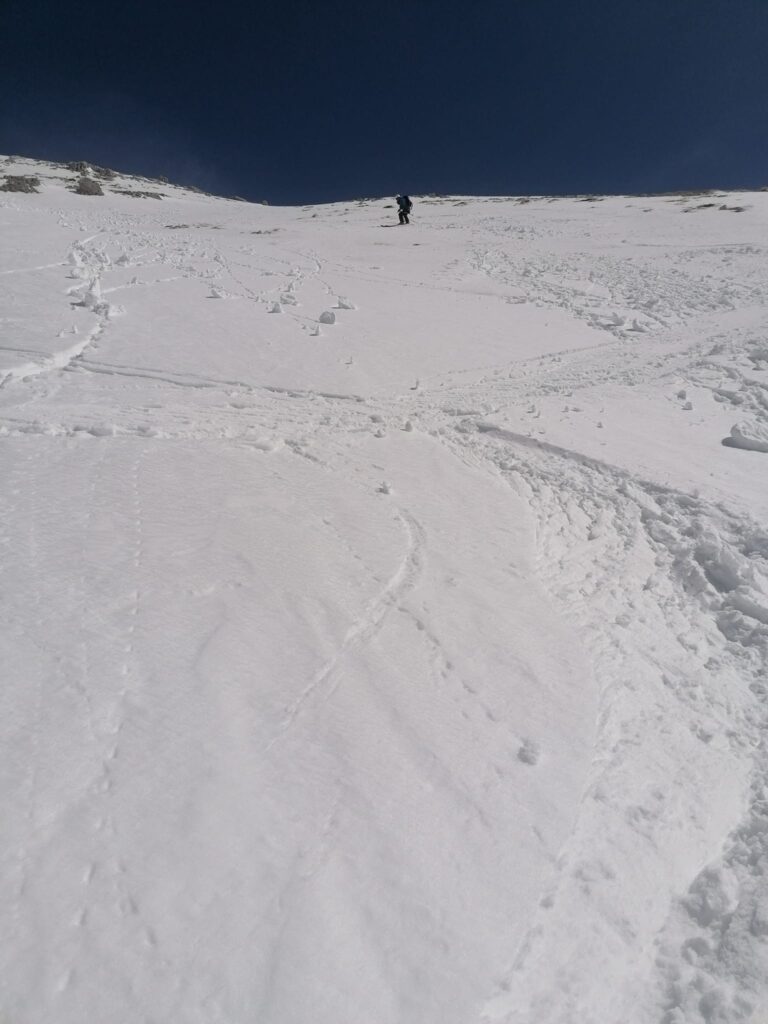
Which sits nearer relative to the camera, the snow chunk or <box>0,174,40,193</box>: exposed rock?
the snow chunk

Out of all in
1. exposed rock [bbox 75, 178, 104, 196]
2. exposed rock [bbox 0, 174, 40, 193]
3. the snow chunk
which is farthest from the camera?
exposed rock [bbox 75, 178, 104, 196]

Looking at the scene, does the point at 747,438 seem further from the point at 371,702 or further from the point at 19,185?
the point at 19,185

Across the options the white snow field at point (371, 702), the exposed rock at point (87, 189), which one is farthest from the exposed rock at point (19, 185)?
the white snow field at point (371, 702)

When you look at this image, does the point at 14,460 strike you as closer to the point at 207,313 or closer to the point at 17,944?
the point at 17,944

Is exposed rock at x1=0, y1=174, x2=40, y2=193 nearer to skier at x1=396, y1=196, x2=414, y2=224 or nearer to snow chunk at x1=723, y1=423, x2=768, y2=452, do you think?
skier at x1=396, y1=196, x2=414, y2=224

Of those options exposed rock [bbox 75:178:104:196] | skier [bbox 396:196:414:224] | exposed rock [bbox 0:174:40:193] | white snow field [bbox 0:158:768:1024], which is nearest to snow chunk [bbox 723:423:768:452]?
white snow field [bbox 0:158:768:1024]

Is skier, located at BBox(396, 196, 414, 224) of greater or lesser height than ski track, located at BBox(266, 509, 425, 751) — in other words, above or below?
above

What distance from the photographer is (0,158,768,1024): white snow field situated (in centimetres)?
173

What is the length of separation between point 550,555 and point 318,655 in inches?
81.7

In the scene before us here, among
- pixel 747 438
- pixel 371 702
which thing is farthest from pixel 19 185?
pixel 371 702

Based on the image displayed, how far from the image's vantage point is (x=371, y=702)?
2553 millimetres

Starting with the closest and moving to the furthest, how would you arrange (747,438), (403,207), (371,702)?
(371,702) < (747,438) < (403,207)

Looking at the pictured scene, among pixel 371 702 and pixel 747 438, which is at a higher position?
pixel 747 438

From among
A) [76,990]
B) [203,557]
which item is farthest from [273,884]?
[203,557]
